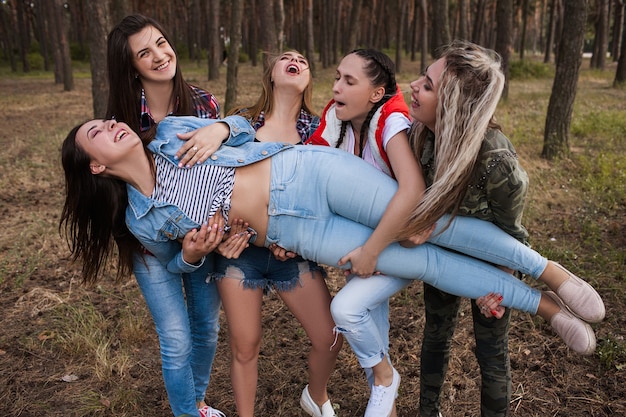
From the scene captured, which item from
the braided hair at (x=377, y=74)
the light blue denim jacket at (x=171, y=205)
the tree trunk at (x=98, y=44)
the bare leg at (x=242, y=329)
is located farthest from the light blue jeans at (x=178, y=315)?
the tree trunk at (x=98, y=44)

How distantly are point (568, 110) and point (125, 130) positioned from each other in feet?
22.7

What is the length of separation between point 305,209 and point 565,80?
644cm

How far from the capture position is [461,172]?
2.02m

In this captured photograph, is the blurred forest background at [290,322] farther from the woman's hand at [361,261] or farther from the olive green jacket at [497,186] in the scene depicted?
the olive green jacket at [497,186]

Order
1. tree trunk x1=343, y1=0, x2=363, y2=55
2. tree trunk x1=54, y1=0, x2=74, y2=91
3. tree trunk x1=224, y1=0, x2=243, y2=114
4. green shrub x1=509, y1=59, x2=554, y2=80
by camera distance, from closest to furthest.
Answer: tree trunk x1=224, y1=0, x2=243, y2=114
tree trunk x1=54, y1=0, x2=74, y2=91
tree trunk x1=343, y1=0, x2=363, y2=55
green shrub x1=509, y1=59, x2=554, y2=80

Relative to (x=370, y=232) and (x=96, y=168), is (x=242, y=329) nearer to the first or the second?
(x=370, y=232)

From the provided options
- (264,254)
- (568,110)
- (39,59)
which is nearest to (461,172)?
(264,254)

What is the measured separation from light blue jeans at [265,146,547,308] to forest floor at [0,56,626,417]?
1153 millimetres

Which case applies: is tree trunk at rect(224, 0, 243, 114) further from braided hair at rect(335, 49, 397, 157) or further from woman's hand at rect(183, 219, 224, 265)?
woman's hand at rect(183, 219, 224, 265)

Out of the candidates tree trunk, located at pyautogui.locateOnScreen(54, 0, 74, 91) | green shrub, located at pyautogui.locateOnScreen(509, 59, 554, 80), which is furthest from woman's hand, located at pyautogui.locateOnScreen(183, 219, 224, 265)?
green shrub, located at pyautogui.locateOnScreen(509, 59, 554, 80)

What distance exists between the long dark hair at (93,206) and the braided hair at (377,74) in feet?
3.77

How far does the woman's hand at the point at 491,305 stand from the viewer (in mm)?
2193

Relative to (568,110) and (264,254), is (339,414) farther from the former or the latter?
(568,110)

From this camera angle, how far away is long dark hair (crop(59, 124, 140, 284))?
88.4 inches
